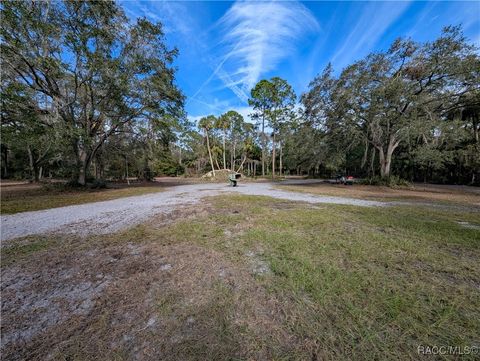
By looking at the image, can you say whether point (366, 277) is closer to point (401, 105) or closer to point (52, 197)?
point (52, 197)

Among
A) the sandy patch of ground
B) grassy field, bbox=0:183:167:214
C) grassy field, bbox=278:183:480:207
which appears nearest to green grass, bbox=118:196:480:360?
the sandy patch of ground

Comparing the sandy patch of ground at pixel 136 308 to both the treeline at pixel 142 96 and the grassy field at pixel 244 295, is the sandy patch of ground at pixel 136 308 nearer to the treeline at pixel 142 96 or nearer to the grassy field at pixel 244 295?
the grassy field at pixel 244 295

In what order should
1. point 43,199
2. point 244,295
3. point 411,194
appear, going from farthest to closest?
point 411,194 < point 43,199 < point 244,295

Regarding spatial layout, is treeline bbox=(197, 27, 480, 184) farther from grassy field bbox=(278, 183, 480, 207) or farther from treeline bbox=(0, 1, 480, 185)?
grassy field bbox=(278, 183, 480, 207)

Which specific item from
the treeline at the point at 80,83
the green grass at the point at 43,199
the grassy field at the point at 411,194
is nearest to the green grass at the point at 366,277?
the grassy field at the point at 411,194

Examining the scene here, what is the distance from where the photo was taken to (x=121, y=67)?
35.2ft

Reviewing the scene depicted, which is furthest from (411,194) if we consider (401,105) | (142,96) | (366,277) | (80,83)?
(80,83)

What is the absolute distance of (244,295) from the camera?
196 cm

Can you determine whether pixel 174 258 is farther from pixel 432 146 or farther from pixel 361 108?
pixel 432 146

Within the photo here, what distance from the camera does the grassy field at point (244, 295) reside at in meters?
1.38

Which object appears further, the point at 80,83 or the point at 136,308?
the point at 80,83

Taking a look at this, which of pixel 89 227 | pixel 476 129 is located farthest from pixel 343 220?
pixel 476 129

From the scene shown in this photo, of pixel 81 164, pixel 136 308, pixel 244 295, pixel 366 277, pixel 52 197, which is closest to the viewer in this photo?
pixel 136 308

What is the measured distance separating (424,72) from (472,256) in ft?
48.8
